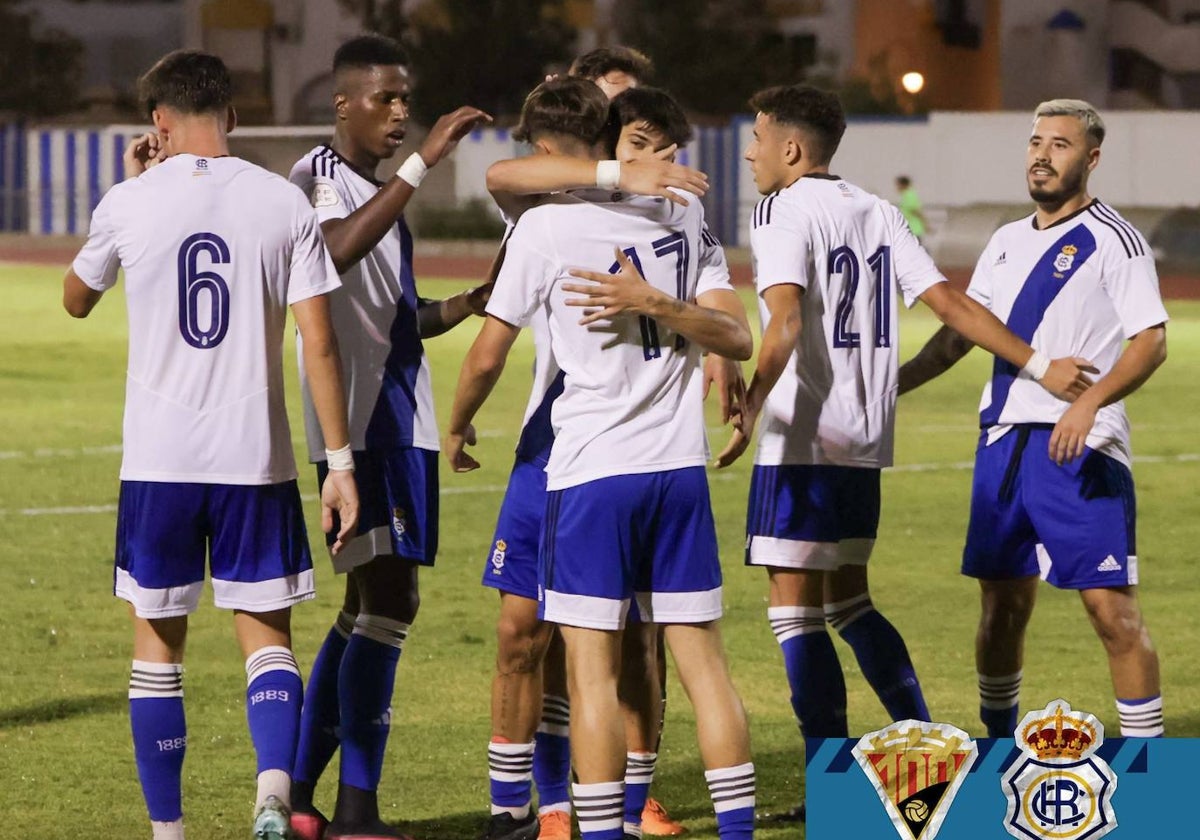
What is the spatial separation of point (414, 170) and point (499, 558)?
1.10 meters

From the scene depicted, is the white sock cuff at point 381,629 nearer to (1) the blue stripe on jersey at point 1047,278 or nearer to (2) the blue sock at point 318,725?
A: (2) the blue sock at point 318,725

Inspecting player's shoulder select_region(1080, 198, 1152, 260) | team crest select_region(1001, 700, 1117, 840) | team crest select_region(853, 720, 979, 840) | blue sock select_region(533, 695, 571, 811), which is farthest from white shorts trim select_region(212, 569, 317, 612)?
player's shoulder select_region(1080, 198, 1152, 260)

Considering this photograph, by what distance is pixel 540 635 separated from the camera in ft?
18.4

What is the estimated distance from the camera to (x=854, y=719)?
24.1 ft

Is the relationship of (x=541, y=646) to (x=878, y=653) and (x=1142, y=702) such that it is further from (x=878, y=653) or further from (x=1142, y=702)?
(x=1142, y=702)

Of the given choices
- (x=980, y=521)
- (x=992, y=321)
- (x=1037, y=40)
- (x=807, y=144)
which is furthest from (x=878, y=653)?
(x=1037, y=40)

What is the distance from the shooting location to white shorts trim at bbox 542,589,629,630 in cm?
496

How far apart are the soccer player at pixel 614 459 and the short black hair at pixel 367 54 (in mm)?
936

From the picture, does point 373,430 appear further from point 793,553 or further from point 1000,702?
point 1000,702

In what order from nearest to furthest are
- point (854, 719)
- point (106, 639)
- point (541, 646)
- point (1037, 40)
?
point (541, 646), point (854, 719), point (106, 639), point (1037, 40)

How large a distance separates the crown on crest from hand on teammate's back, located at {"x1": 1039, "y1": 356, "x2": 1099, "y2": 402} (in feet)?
5.29

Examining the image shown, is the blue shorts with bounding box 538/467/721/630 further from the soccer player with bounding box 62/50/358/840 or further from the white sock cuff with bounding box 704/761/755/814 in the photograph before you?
the soccer player with bounding box 62/50/358/840

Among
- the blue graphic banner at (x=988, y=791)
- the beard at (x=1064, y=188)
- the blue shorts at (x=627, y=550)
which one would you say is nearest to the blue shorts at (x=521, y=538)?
the blue shorts at (x=627, y=550)

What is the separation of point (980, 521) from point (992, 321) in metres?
0.69
